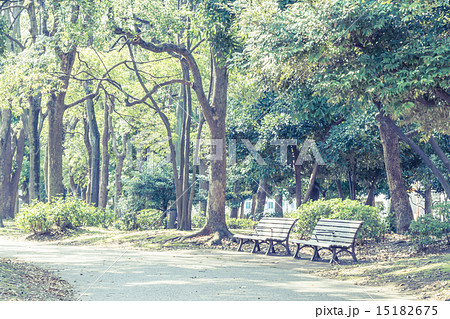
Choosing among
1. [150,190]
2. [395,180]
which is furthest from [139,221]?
[395,180]

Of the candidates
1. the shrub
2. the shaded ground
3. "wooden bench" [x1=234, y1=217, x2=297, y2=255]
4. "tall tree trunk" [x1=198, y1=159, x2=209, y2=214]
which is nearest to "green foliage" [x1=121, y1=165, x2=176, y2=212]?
"tall tree trunk" [x1=198, y1=159, x2=209, y2=214]

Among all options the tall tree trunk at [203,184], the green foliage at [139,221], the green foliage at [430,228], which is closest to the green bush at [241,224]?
the tall tree trunk at [203,184]

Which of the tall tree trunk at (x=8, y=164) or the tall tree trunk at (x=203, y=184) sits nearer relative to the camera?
the tall tree trunk at (x=8, y=164)

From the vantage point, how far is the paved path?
24.9 feet

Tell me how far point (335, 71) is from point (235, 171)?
16.5 metres

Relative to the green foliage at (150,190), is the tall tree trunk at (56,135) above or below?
above

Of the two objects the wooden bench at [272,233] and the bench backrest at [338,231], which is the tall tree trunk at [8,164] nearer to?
the wooden bench at [272,233]

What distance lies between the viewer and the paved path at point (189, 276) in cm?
758

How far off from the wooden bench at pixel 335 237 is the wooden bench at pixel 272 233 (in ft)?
2.21

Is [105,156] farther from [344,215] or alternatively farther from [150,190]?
[344,215]

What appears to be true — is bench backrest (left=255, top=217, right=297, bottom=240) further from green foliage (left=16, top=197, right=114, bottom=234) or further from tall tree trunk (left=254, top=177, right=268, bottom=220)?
tall tree trunk (left=254, top=177, right=268, bottom=220)

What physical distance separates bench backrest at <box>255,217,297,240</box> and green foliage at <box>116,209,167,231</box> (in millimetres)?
8185

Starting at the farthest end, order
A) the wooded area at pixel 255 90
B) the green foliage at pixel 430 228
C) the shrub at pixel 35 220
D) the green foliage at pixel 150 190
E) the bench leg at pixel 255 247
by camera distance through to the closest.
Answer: the green foliage at pixel 150 190 → the shrub at pixel 35 220 → the bench leg at pixel 255 247 → the green foliage at pixel 430 228 → the wooded area at pixel 255 90

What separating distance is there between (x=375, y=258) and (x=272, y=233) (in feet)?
8.94
